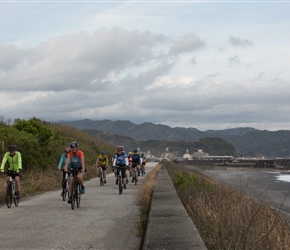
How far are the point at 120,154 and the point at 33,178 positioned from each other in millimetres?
4699

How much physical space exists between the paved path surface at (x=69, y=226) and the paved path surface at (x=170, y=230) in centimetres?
58

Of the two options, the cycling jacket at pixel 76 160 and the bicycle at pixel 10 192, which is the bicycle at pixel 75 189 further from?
the bicycle at pixel 10 192

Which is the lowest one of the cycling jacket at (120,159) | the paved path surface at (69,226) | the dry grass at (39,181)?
the paved path surface at (69,226)

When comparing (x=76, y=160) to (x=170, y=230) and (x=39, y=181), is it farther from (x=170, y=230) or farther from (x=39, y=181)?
(x=39, y=181)

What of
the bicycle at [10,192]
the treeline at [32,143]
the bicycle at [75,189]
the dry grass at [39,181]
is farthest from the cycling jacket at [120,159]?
the bicycle at [75,189]

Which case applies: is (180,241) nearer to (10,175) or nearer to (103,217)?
(103,217)

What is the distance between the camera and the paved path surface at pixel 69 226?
973 centimetres

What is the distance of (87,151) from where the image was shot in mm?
46531

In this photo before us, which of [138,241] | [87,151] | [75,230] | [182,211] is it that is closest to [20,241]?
[75,230]

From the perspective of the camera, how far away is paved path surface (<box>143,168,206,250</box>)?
7.55 m

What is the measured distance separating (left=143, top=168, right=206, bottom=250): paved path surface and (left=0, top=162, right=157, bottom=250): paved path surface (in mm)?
582

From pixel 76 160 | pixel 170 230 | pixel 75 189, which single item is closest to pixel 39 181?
pixel 76 160

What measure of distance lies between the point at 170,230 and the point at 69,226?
3615 millimetres

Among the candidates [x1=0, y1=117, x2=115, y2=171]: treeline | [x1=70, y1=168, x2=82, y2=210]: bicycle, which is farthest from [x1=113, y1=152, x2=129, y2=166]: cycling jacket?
[x1=70, y1=168, x2=82, y2=210]: bicycle
